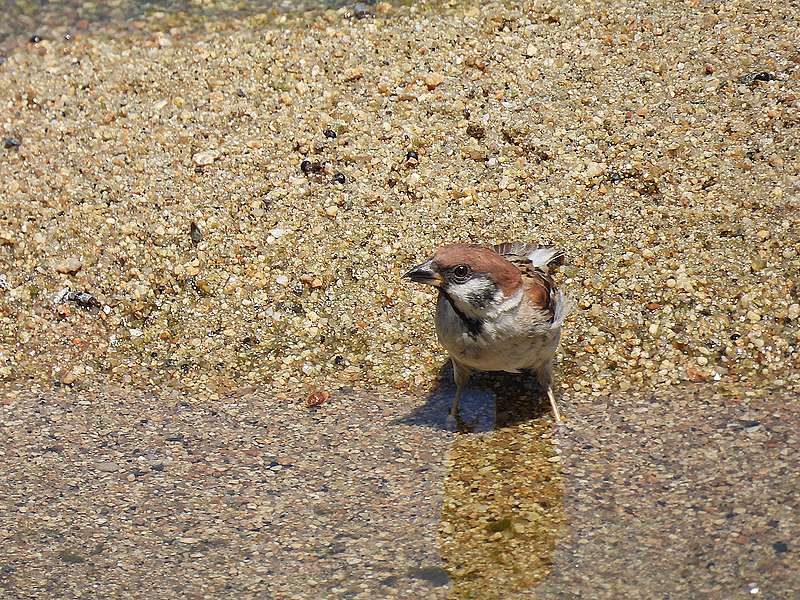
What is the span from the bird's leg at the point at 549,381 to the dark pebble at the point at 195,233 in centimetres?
222

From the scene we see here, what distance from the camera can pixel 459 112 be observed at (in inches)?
263

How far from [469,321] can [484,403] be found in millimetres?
694

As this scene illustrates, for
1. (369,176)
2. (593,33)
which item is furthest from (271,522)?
(593,33)

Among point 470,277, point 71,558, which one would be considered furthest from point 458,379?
point 71,558

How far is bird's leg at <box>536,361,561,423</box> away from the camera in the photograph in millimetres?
5039

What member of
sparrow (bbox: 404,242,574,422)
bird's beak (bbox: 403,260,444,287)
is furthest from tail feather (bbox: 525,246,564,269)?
bird's beak (bbox: 403,260,444,287)

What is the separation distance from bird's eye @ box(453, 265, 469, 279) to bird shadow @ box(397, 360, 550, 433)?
84 cm

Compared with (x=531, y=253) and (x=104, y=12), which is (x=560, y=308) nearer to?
(x=531, y=253)

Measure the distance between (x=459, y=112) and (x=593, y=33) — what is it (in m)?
1.16

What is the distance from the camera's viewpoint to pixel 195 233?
6203 millimetres

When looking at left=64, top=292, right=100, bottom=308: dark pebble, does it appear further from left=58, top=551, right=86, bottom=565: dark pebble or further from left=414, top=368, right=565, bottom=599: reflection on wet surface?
left=414, top=368, right=565, bottom=599: reflection on wet surface

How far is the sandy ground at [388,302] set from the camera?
4.33m

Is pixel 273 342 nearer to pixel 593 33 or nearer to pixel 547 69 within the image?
pixel 547 69

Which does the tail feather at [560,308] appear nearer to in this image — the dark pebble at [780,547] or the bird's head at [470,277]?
the bird's head at [470,277]
